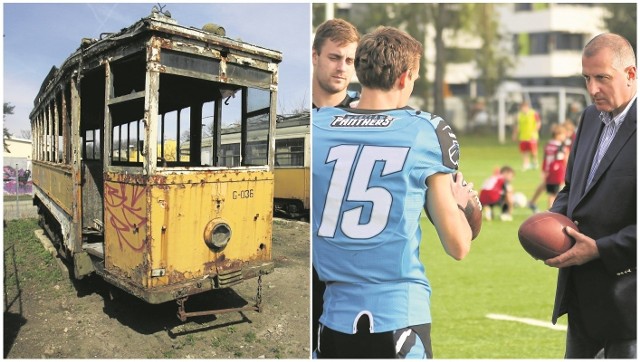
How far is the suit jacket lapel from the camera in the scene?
8.66 ft

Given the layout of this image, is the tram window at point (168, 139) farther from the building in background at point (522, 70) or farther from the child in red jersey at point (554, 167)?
the building in background at point (522, 70)

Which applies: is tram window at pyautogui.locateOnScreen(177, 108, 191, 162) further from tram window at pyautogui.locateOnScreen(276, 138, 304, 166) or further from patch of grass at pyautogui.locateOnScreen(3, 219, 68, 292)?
patch of grass at pyautogui.locateOnScreen(3, 219, 68, 292)

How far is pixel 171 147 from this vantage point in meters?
2.94

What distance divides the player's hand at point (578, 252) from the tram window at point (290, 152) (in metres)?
0.99

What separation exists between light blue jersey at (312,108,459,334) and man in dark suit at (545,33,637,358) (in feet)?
1.81

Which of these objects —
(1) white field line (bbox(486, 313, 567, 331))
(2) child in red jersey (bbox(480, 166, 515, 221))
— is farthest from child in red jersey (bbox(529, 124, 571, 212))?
(1) white field line (bbox(486, 313, 567, 331))

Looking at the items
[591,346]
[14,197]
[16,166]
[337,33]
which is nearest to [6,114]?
[16,166]

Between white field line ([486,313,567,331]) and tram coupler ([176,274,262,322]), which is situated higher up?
tram coupler ([176,274,262,322])

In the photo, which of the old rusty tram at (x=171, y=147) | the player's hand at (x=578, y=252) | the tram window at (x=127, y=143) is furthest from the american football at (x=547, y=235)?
the tram window at (x=127, y=143)

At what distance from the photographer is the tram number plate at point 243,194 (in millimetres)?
3023

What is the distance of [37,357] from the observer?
2.95m

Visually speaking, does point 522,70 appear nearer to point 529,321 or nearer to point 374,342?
point 529,321

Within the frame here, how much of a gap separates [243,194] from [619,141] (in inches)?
56.4

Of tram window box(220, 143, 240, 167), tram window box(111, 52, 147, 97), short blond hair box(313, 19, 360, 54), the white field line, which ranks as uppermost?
short blond hair box(313, 19, 360, 54)
